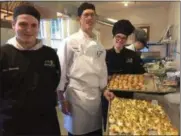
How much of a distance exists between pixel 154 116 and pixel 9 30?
30.7 inches

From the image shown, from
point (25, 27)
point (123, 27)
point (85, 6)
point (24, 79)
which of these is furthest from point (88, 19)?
point (24, 79)

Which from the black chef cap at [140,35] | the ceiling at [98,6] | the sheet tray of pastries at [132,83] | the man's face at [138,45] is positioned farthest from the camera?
the man's face at [138,45]

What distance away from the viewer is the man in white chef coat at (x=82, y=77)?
1166 mm

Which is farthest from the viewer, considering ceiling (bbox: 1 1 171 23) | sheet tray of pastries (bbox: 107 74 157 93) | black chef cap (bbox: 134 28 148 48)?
black chef cap (bbox: 134 28 148 48)

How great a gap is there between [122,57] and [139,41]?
19 cm

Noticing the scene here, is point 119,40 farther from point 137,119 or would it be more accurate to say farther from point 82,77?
point 137,119

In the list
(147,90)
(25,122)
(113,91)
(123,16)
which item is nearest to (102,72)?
(113,91)

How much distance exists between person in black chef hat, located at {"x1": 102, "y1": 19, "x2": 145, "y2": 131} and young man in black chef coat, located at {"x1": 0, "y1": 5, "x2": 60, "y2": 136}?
0.48m

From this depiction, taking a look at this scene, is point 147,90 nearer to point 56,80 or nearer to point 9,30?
point 56,80

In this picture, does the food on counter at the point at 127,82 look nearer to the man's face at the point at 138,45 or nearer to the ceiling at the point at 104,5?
the man's face at the point at 138,45

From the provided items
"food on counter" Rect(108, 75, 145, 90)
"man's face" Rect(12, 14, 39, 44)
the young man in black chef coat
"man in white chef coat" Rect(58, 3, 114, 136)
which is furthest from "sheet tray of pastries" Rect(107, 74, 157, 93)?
"man's face" Rect(12, 14, 39, 44)

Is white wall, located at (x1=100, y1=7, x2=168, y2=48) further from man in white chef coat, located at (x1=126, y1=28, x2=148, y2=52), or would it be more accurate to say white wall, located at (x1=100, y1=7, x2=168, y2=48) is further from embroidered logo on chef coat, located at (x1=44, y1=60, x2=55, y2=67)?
embroidered logo on chef coat, located at (x1=44, y1=60, x2=55, y2=67)

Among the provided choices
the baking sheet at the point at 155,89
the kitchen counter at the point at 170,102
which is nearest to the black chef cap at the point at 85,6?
the baking sheet at the point at 155,89

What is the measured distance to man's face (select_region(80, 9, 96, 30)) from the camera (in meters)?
1.14
